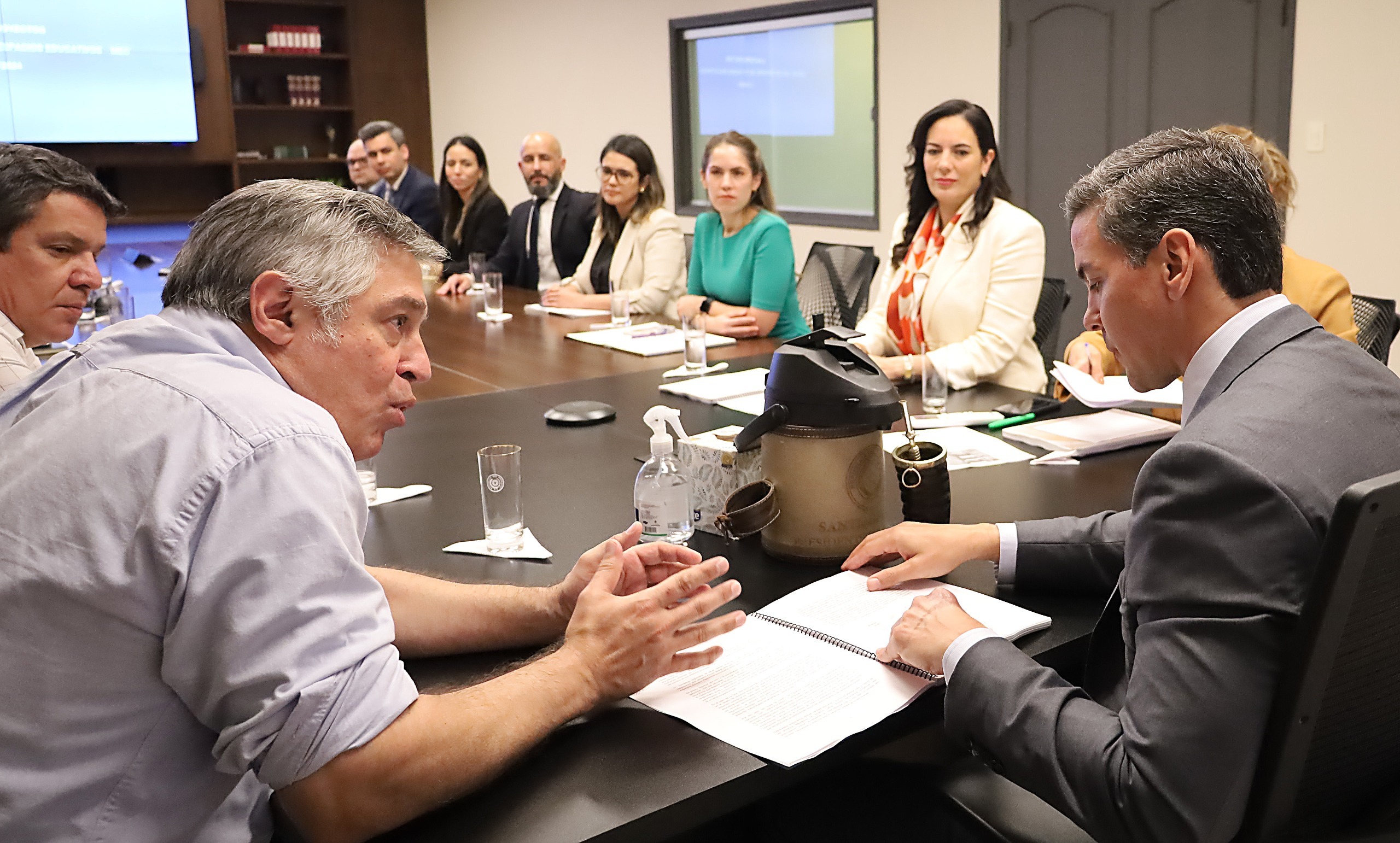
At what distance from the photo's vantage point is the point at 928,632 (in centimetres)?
126

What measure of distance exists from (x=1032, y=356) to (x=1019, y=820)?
219cm

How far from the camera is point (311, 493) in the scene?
97 cm

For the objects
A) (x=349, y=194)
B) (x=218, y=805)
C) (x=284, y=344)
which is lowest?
(x=218, y=805)

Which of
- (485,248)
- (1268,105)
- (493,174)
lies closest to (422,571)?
(1268,105)

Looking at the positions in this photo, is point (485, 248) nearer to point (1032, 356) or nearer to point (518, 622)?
point (1032, 356)

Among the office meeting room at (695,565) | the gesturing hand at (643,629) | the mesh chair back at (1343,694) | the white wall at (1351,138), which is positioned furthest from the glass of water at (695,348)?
the white wall at (1351,138)

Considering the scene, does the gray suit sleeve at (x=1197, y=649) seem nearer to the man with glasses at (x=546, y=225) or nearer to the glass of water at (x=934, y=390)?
the glass of water at (x=934, y=390)

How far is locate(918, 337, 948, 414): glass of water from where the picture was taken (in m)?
2.50

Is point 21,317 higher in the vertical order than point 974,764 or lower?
higher

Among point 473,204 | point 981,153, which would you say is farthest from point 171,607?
point 473,204

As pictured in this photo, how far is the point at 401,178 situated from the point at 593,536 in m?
5.71

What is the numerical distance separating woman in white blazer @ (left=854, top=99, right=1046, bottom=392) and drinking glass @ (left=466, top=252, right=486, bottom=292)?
6.12 feet

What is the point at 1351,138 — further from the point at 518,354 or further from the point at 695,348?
the point at 518,354

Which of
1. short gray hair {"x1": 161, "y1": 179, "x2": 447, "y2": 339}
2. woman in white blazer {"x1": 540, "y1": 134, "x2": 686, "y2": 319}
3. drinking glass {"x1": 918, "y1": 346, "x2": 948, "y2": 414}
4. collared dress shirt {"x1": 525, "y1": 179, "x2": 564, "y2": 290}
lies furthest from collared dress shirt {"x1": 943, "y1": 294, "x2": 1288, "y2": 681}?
collared dress shirt {"x1": 525, "y1": 179, "x2": 564, "y2": 290}
